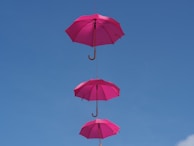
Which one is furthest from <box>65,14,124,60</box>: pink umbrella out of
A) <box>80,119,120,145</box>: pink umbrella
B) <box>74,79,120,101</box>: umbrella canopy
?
<box>80,119,120,145</box>: pink umbrella

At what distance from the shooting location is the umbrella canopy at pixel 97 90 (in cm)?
1633

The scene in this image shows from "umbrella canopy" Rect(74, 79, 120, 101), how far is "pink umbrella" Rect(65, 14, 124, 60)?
4.84 feet

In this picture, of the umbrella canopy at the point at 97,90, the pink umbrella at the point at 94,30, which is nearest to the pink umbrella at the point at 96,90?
the umbrella canopy at the point at 97,90

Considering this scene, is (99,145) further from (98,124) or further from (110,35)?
(110,35)

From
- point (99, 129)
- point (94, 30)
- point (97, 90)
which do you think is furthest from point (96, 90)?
point (94, 30)

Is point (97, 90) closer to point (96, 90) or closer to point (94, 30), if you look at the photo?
point (96, 90)

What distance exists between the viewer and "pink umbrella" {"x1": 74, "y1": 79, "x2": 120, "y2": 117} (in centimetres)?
1634

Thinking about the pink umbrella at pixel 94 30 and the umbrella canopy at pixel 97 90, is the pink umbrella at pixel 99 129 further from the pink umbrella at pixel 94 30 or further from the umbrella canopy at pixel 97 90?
the pink umbrella at pixel 94 30

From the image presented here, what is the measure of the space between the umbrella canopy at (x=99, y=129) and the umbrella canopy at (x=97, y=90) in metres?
1.15

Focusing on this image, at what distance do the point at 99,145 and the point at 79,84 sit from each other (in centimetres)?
261

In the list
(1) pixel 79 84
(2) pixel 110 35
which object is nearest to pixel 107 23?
(2) pixel 110 35

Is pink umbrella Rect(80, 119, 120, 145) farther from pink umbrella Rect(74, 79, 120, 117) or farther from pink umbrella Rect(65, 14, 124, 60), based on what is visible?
pink umbrella Rect(65, 14, 124, 60)

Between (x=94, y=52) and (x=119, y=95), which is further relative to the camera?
(x=119, y=95)

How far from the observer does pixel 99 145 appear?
1694cm
